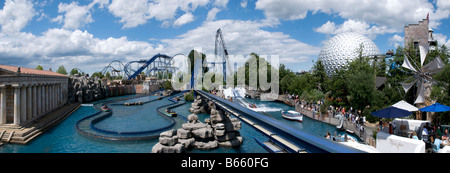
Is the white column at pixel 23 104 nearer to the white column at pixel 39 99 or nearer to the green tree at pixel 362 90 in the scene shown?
the white column at pixel 39 99

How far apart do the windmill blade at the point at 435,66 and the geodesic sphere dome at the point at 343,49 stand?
128 ft

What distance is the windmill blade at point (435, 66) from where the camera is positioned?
16875 mm

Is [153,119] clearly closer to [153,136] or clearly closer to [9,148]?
[153,136]

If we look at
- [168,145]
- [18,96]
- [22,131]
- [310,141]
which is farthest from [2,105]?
[310,141]

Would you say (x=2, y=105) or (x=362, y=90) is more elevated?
(x=362, y=90)

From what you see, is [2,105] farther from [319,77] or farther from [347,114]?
[319,77]

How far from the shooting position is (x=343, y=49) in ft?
187

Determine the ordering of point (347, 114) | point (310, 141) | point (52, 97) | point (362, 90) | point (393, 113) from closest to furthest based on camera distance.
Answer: point (310, 141), point (393, 113), point (347, 114), point (362, 90), point (52, 97)

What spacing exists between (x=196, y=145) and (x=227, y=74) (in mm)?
75783

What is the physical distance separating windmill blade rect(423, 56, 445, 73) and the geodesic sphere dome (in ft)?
128

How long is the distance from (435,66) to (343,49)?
138 ft

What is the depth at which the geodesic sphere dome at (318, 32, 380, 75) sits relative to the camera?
185 ft

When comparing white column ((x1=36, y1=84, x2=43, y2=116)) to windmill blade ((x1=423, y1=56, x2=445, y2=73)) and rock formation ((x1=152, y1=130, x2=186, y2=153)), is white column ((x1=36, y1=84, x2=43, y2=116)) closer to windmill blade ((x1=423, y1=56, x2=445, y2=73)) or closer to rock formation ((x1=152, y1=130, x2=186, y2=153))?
rock formation ((x1=152, y1=130, x2=186, y2=153))

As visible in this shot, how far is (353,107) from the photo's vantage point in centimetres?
3278
